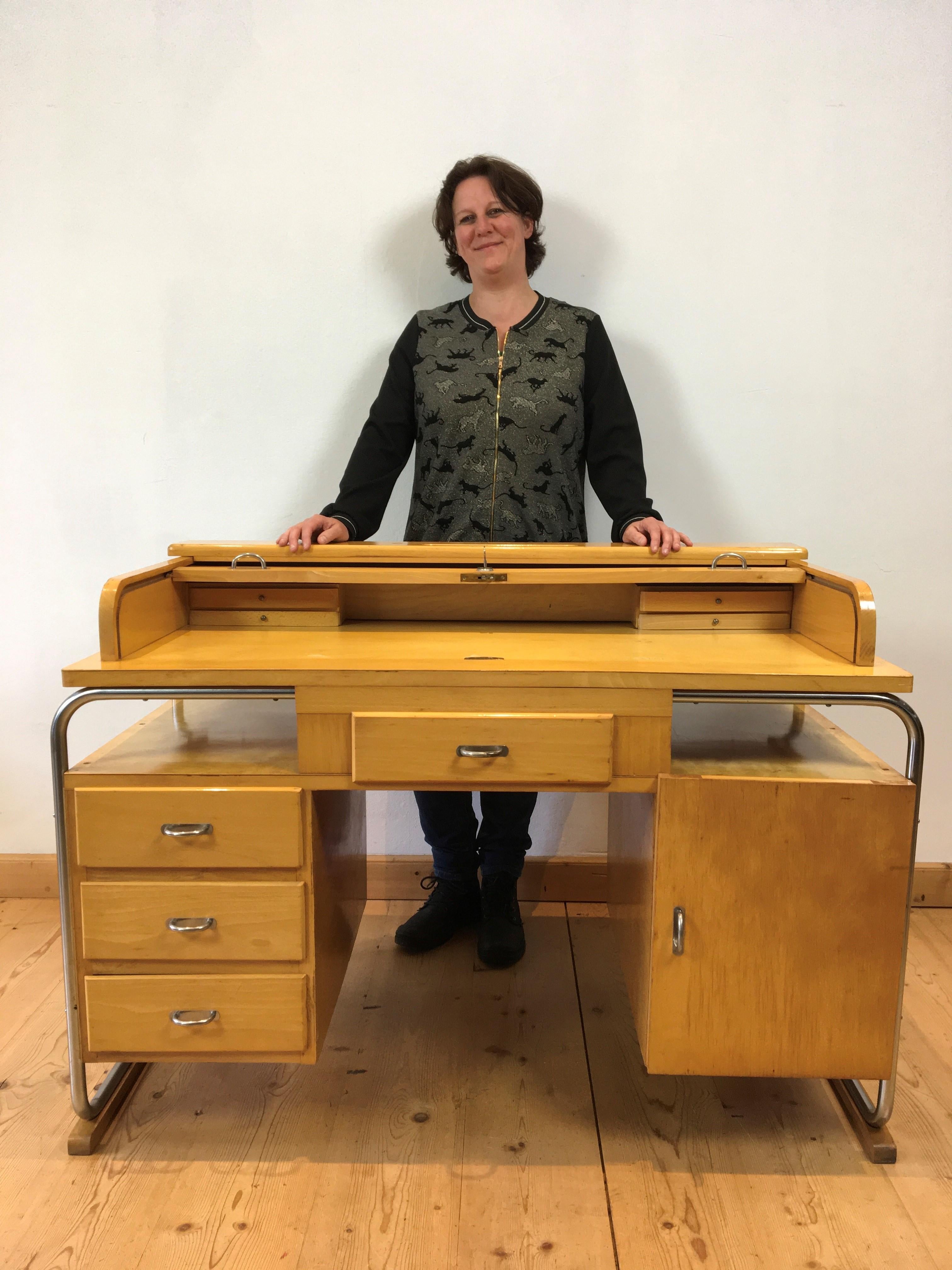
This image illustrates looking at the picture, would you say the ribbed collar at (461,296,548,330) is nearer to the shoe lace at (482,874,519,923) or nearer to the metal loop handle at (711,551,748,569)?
the metal loop handle at (711,551,748,569)

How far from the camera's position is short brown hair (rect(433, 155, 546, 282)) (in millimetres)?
1960

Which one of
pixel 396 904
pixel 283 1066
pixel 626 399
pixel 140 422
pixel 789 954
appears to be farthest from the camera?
pixel 396 904

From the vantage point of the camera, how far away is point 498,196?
6.45 feet

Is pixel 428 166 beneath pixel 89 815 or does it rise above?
above

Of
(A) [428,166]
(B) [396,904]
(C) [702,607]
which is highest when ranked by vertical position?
(A) [428,166]

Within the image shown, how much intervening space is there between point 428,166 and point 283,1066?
2.00 m

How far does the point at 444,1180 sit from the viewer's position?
1.45m

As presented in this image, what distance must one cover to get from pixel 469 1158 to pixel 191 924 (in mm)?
600

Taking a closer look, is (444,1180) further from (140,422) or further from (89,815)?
(140,422)

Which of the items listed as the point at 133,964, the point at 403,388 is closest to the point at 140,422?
the point at 403,388

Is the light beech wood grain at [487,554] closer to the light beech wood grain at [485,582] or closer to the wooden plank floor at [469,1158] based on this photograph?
the light beech wood grain at [485,582]

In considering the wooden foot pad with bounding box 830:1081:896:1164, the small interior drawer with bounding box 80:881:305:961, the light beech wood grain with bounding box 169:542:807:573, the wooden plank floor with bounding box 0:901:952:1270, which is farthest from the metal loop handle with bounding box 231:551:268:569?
the wooden foot pad with bounding box 830:1081:896:1164

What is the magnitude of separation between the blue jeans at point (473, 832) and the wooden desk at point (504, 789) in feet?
1.97

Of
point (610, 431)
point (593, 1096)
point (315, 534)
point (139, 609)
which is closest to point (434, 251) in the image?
point (610, 431)
